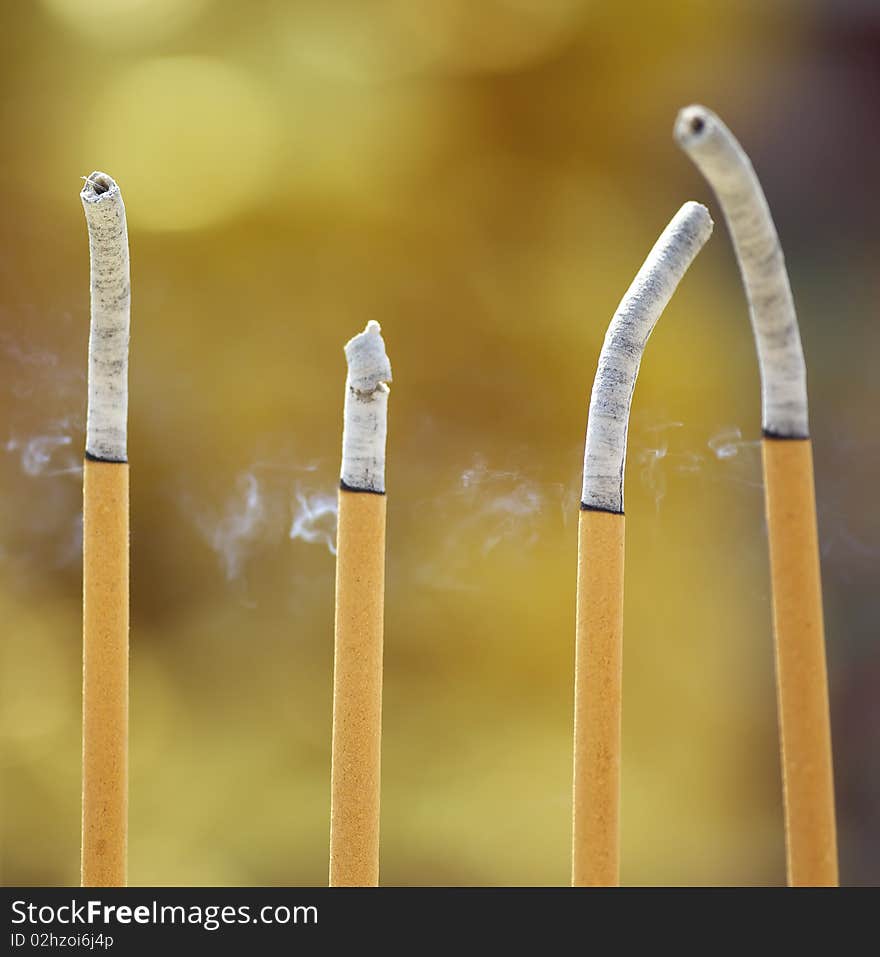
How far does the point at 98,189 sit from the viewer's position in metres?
0.65

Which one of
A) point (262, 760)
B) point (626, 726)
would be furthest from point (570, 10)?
point (262, 760)

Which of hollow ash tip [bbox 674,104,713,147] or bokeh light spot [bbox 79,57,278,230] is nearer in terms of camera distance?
hollow ash tip [bbox 674,104,713,147]

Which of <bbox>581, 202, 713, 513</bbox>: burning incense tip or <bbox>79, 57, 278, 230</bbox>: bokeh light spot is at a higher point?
<bbox>79, 57, 278, 230</bbox>: bokeh light spot

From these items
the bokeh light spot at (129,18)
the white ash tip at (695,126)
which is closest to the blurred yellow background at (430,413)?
the bokeh light spot at (129,18)

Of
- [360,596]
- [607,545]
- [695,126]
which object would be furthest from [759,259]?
[360,596]

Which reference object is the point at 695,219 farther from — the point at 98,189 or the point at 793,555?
the point at 98,189

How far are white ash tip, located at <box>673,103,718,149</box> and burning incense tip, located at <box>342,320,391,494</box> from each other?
218mm

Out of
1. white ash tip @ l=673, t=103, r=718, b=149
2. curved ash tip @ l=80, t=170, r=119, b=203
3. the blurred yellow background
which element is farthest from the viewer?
the blurred yellow background

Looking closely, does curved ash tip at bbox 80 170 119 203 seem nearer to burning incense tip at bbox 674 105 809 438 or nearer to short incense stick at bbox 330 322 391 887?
short incense stick at bbox 330 322 391 887

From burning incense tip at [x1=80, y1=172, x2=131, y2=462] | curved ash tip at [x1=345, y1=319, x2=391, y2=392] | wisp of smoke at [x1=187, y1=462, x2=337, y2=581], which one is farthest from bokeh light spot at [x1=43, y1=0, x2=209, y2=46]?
curved ash tip at [x1=345, y1=319, x2=391, y2=392]

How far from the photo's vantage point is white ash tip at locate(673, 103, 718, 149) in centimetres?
51

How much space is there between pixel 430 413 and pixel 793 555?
0.69 m

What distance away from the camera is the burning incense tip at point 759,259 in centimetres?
52

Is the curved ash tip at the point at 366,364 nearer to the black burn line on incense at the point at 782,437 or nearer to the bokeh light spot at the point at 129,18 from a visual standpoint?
the black burn line on incense at the point at 782,437
